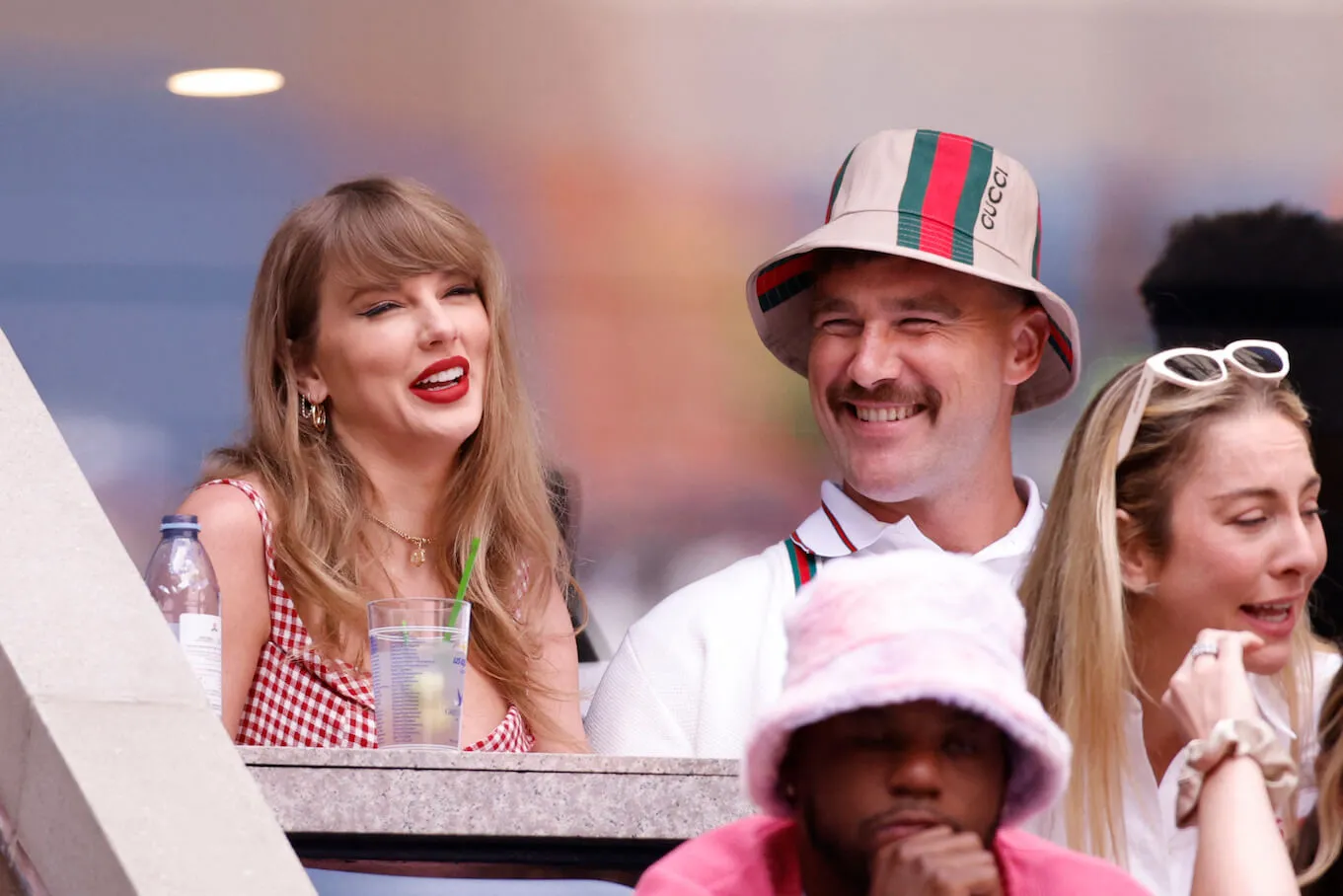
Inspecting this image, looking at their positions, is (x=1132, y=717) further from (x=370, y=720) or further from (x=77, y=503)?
(x=77, y=503)

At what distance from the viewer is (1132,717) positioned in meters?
3.12

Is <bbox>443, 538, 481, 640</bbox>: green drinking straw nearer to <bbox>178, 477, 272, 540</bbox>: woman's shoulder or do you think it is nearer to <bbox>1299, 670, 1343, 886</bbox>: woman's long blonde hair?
<bbox>178, 477, 272, 540</bbox>: woman's shoulder

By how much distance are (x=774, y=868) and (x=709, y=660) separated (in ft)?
4.63

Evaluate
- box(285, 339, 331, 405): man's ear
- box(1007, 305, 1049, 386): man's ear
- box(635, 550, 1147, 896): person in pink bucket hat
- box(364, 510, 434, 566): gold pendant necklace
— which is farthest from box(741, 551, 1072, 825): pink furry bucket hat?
box(1007, 305, 1049, 386): man's ear

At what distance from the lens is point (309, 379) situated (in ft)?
12.5

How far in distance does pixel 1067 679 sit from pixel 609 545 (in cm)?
234

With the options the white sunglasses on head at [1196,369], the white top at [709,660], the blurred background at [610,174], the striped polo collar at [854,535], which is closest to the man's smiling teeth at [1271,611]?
the white sunglasses on head at [1196,369]

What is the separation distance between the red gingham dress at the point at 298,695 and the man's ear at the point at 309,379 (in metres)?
0.31

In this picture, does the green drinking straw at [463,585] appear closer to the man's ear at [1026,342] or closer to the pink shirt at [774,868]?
the pink shirt at [774,868]

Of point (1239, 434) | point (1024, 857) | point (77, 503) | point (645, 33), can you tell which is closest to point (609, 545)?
point (645, 33)

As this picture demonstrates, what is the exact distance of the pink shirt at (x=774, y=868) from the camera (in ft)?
7.45

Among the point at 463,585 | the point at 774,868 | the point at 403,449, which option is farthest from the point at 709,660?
the point at 774,868

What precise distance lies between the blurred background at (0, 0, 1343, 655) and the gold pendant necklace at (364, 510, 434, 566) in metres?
1.50

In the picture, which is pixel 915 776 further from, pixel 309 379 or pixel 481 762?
pixel 309 379
